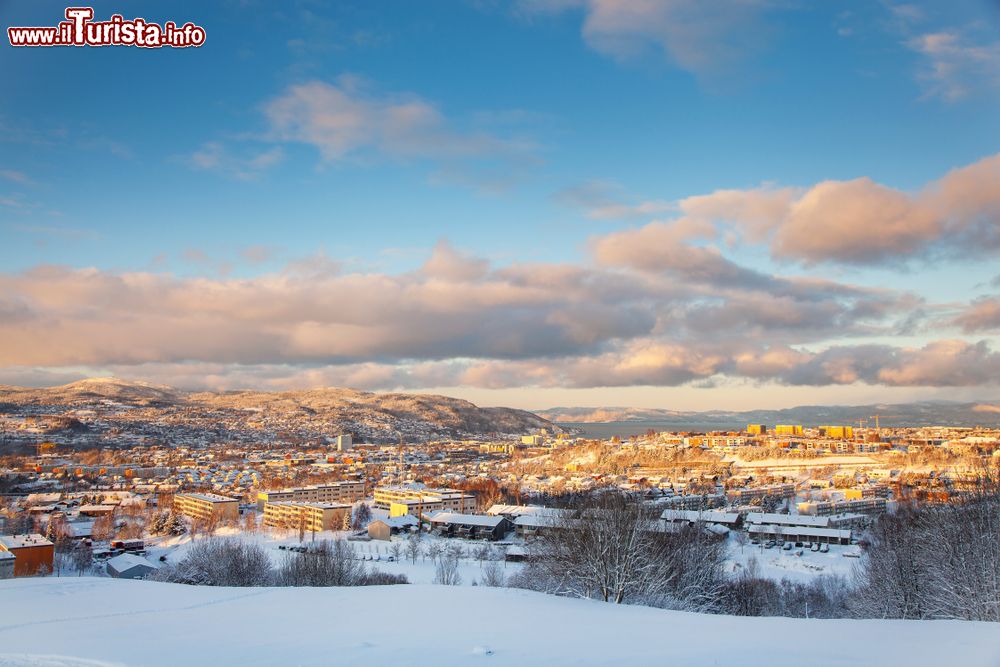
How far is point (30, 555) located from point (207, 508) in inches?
786

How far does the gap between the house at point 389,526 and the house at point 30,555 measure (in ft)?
50.4

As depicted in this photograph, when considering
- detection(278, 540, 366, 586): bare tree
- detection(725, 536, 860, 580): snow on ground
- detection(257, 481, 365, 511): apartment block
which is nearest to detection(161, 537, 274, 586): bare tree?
detection(278, 540, 366, 586): bare tree

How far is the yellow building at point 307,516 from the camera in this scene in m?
38.6

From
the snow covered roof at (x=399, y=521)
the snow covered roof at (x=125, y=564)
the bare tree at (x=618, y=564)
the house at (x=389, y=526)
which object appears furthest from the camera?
the snow covered roof at (x=399, y=521)

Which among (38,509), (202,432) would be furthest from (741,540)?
(202,432)

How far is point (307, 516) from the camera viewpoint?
40125 millimetres

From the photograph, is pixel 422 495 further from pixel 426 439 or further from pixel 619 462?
pixel 426 439

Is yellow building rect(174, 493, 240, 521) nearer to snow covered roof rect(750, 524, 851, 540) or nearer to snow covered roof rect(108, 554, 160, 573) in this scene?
snow covered roof rect(108, 554, 160, 573)

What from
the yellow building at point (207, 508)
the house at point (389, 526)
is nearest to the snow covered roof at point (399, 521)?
the house at point (389, 526)

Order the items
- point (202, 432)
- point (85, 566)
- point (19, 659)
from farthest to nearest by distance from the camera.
Answer: point (202, 432), point (85, 566), point (19, 659)

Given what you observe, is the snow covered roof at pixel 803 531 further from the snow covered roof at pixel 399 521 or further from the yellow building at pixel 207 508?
the yellow building at pixel 207 508

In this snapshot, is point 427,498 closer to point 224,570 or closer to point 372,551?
point 372,551

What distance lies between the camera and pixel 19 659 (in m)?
6.23

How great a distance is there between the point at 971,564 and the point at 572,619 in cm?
971
